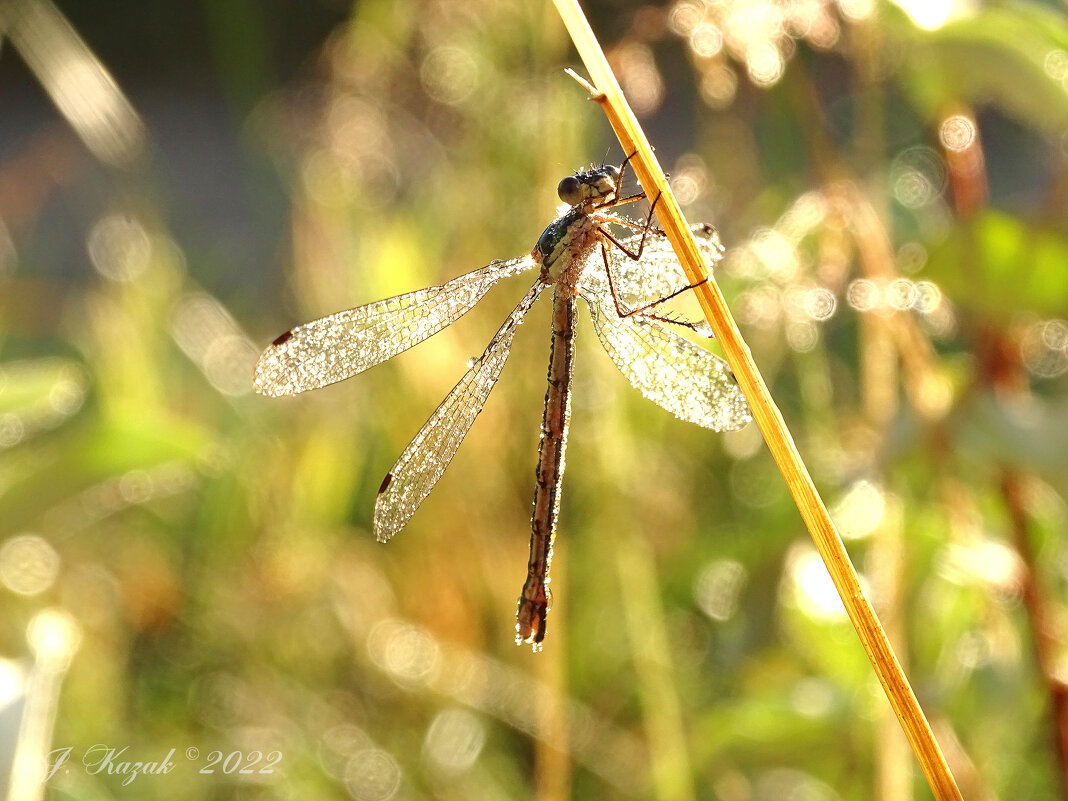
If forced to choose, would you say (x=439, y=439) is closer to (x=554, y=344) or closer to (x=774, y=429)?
(x=554, y=344)

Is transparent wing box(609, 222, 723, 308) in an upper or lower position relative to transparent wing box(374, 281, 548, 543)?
upper

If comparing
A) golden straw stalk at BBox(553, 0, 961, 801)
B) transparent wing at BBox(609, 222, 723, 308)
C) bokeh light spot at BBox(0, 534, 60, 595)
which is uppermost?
bokeh light spot at BBox(0, 534, 60, 595)

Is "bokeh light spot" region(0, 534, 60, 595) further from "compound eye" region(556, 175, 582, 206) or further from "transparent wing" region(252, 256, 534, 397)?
"compound eye" region(556, 175, 582, 206)

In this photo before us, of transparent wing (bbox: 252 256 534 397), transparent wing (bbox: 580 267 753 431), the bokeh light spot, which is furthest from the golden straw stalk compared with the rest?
the bokeh light spot

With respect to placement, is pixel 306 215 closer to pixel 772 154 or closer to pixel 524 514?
pixel 524 514

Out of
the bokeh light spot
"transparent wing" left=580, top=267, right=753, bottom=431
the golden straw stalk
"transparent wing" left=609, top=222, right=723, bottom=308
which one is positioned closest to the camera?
the golden straw stalk

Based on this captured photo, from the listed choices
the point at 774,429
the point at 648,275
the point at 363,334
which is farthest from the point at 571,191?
the point at 774,429

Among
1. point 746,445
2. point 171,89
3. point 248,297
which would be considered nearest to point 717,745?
point 746,445
